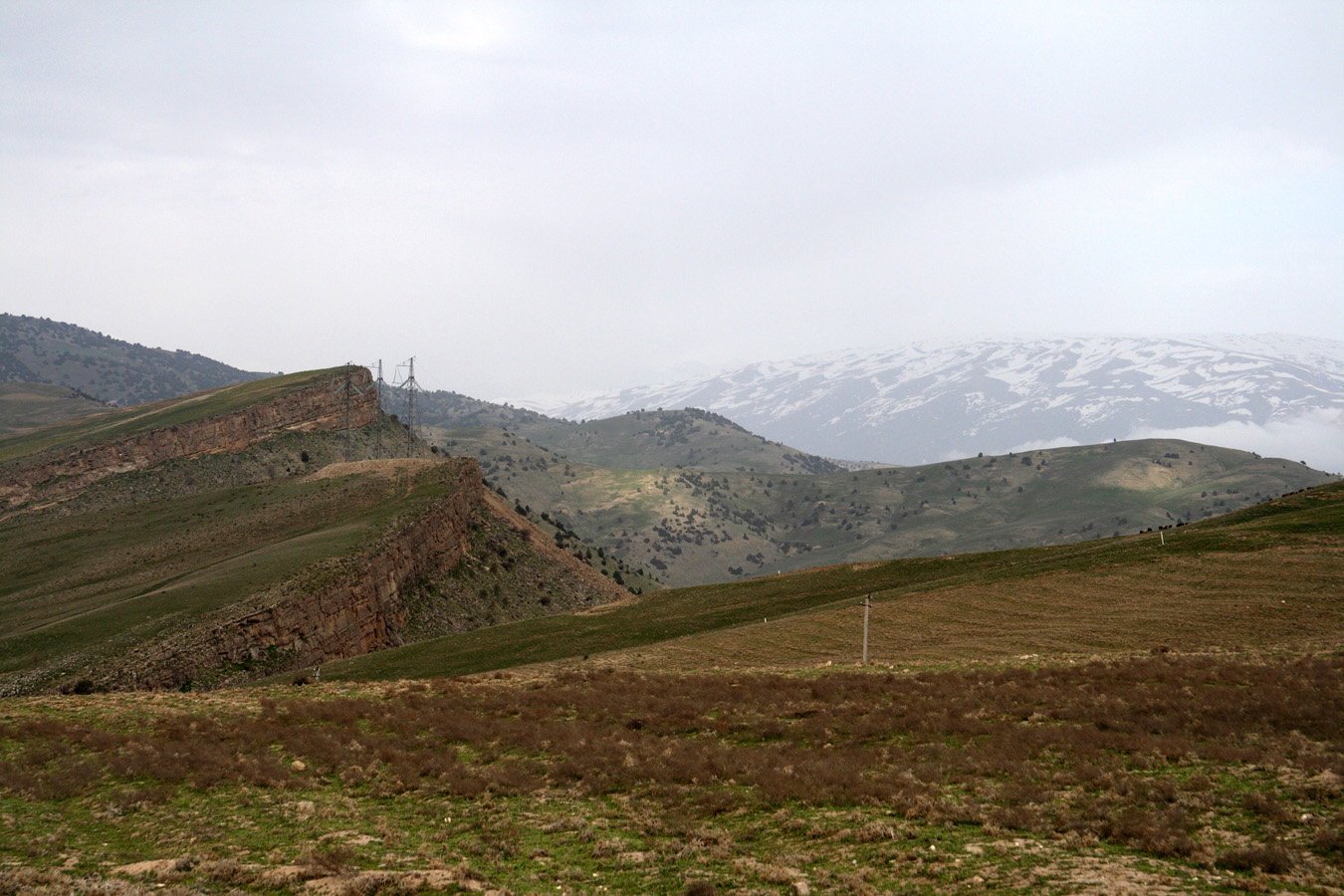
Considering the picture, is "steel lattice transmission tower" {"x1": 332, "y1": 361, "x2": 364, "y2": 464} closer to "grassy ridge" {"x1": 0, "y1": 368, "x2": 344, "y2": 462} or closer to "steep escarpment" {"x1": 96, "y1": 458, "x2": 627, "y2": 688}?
"grassy ridge" {"x1": 0, "y1": 368, "x2": 344, "y2": 462}

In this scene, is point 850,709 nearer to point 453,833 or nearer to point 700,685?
point 700,685

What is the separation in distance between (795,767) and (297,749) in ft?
44.5

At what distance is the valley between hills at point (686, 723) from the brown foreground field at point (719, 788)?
0.09m

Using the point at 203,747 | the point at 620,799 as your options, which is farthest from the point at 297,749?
→ the point at 620,799

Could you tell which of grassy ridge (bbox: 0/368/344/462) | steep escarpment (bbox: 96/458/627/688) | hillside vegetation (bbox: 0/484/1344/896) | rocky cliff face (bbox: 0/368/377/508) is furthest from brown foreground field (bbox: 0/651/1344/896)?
grassy ridge (bbox: 0/368/344/462)

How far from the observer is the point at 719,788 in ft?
61.6

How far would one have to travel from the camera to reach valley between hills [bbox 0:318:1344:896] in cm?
1427

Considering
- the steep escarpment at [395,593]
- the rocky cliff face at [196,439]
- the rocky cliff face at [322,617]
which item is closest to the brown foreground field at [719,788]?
the rocky cliff face at [322,617]

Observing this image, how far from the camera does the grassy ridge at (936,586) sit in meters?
43.8

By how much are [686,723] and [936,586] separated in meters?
30.5

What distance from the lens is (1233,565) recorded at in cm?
4416

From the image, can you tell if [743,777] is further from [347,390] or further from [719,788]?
[347,390]

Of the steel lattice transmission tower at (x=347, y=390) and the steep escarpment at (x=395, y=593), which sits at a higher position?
the steel lattice transmission tower at (x=347, y=390)

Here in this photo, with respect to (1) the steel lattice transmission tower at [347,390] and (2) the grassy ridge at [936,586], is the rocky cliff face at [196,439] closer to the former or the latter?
(1) the steel lattice transmission tower at [347,390]
